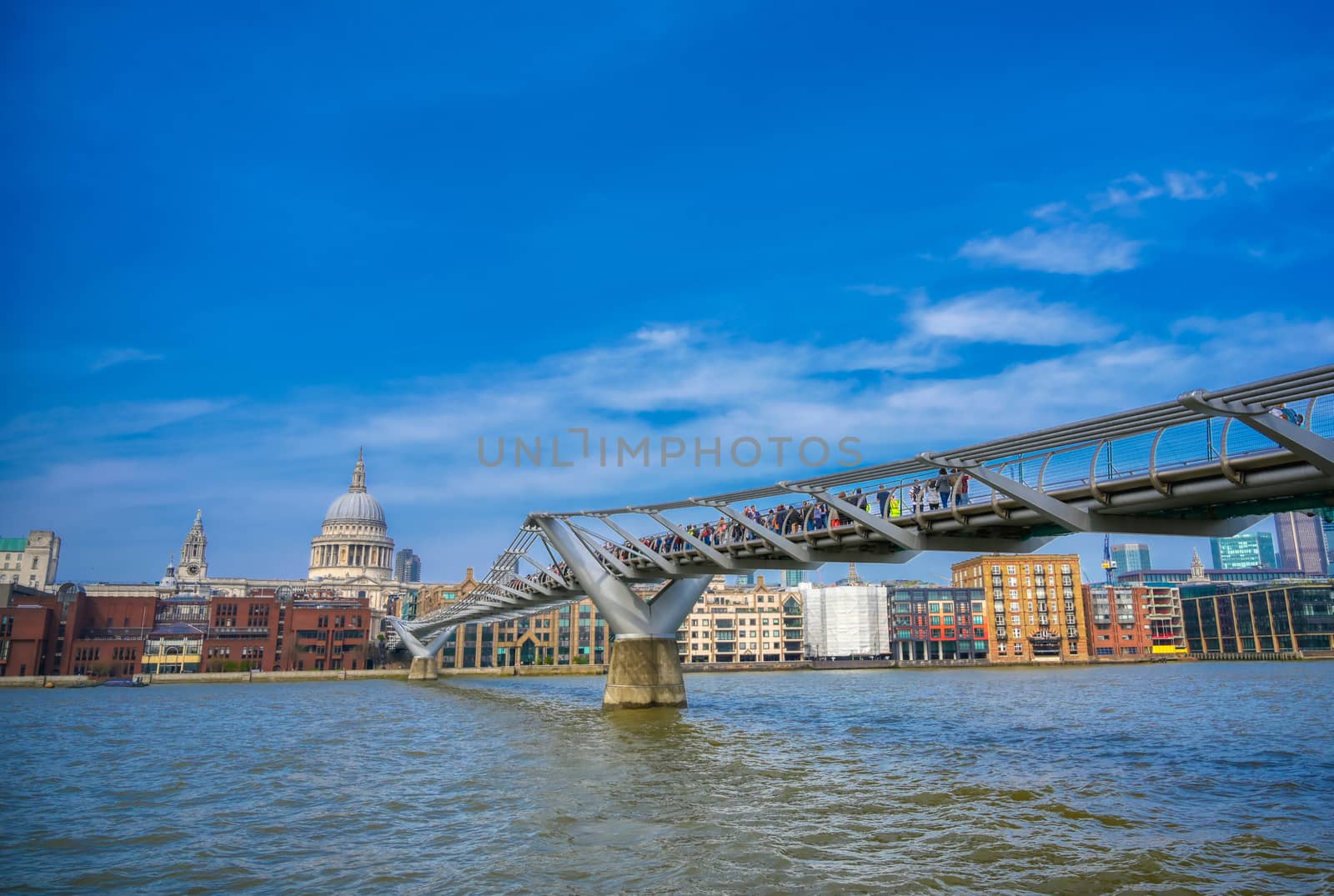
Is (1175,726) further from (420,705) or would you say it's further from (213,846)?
(420,705)

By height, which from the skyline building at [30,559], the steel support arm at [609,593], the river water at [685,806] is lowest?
the river water at [685,806]

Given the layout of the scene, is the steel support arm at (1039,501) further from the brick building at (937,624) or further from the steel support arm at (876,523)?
the brick building at (937,624)

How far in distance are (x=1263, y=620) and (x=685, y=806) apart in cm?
16964

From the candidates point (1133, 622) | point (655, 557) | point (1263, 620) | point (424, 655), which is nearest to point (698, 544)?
point (655, 557)

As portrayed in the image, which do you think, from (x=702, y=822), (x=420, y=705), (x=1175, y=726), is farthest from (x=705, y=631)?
(x=702, y=822)

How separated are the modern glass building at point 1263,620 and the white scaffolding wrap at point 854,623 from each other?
203ft

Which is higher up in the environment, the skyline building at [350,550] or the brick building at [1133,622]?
the skyline building at [350,550]

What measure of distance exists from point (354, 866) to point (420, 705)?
45696 millimetres

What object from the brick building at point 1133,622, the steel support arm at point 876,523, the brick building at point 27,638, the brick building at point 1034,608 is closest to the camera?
the steel support arm at point 876,523

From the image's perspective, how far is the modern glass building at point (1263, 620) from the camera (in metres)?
147

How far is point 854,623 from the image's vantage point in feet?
466

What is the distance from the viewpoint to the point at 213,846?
15.7 meters

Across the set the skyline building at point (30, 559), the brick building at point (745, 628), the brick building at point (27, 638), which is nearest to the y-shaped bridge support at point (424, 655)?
the brick building at point (27, 638)

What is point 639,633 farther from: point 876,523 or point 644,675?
point 876,523
